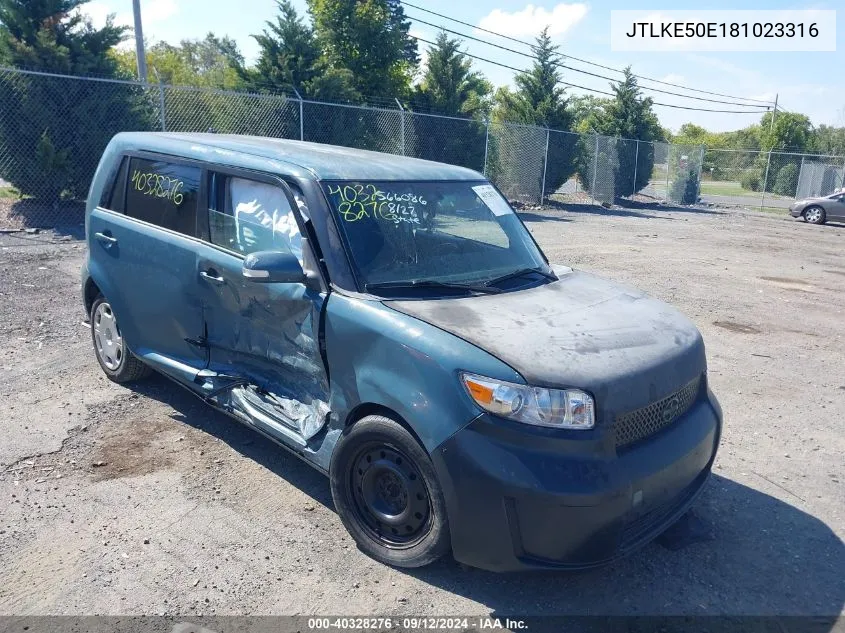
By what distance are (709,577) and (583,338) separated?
1.32 m

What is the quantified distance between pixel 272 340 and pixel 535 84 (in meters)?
24.1

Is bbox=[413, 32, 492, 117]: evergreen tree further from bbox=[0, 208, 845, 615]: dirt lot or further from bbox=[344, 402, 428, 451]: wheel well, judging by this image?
bbox=[344, 402, 428, 451]: wheel well

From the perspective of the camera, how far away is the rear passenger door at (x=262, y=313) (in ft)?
11.5

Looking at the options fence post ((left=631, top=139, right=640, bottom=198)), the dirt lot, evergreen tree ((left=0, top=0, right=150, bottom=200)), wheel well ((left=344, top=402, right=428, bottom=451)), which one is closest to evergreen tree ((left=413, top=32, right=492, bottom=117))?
fence post ((left=631, top=139, right=640, bottom=198))

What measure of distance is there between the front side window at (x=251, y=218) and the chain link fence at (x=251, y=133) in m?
7.71

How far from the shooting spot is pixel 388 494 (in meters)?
3.17

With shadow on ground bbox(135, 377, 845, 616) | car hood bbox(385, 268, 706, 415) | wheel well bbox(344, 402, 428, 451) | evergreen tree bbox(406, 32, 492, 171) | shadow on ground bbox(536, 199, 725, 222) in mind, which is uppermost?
evergreen tree bbox(406, 32, 492, 171)

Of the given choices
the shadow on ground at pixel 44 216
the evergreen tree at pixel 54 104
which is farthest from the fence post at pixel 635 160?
the shadow on ground at pixel 44 216

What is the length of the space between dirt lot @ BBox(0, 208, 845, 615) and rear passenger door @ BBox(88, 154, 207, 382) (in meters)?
0.58

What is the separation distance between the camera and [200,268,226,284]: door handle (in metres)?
3.93

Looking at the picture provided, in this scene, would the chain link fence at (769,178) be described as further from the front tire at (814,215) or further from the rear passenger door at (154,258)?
the rear passenger door at (154,258)

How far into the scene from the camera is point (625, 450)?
2.87 m

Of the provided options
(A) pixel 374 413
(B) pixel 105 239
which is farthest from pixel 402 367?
(B) pixel 105 239

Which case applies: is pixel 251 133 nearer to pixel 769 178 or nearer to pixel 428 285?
pixel 428 285
